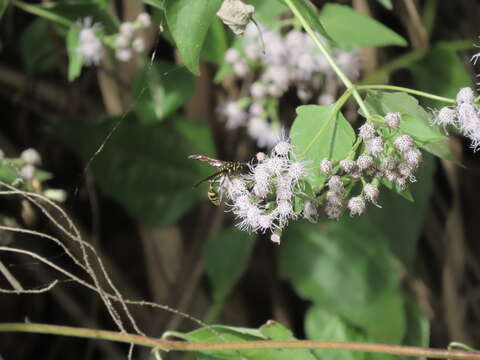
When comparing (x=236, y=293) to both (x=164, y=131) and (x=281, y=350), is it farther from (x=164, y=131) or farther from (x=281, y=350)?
(x=281, y=350)

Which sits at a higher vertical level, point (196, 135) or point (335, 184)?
point (196, 135)

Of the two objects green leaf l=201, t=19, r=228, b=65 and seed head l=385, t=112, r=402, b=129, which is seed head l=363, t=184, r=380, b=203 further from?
green leaf l=201, t=19, r=228, b=65

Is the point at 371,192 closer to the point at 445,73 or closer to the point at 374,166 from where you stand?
the point at 374,166

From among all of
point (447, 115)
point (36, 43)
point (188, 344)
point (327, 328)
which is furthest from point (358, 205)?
point (36, 43)

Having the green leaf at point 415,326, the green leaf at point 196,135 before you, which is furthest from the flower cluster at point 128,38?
the green leaf at point 415,326

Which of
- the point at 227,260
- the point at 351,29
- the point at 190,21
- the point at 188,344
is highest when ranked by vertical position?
the point at 351,29

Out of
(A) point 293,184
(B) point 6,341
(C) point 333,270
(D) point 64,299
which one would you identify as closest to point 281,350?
(A) point 293,184
